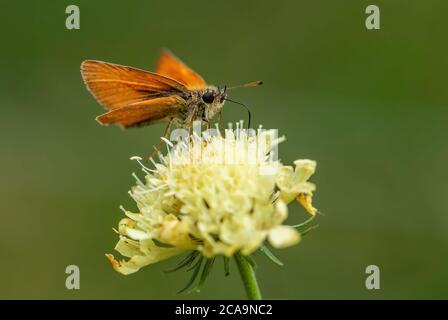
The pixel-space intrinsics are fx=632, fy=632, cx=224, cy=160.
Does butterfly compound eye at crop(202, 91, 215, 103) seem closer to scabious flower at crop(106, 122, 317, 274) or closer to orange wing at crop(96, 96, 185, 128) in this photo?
orange wing at crop(96, 96, 185, 128)

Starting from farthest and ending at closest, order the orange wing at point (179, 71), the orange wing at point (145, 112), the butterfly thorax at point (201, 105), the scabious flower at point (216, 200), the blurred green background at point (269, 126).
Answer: the blurred green background at point (269, 126) → the orange wing at point (179, 71) → the butterfly thorax at point (201, 105) → the orange wing at point (145, 112) → the scabious flower at point (216, 200)

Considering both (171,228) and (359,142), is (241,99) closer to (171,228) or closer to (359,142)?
(359,142)

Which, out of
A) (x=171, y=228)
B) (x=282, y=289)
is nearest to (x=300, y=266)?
(x=282, y=289)

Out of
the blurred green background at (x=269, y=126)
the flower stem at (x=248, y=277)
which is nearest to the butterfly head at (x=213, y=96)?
the flower stem at (x=248, y=277)

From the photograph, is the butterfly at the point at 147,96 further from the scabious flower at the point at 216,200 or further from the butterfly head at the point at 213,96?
the scabious flower at the point at 216,200

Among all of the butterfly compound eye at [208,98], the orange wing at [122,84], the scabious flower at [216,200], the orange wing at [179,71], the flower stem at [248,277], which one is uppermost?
the orange wing at [179,71]

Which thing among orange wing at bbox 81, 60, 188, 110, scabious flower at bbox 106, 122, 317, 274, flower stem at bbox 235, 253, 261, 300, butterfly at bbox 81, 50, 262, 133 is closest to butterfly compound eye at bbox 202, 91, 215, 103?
butterfly at bbox 81, 50, 262, 133
